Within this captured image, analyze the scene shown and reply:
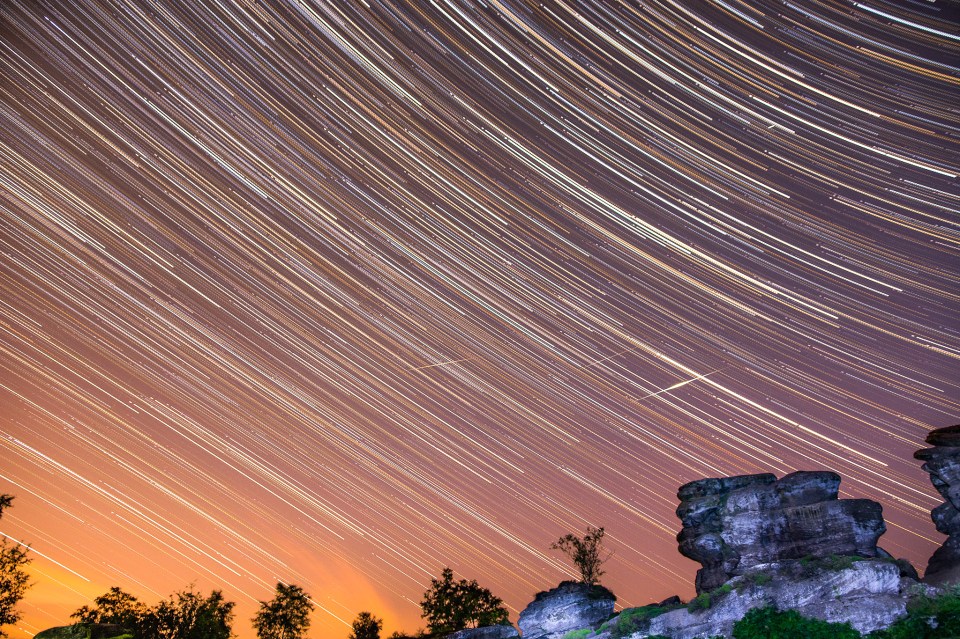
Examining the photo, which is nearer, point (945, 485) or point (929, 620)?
point (929, 620)

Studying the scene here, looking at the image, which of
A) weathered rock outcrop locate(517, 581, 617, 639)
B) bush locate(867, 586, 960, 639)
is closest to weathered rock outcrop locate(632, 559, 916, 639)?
bush locate(867, 586, 960, 639)

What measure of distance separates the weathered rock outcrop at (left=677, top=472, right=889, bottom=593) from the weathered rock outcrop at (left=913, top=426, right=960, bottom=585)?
4.83 metres

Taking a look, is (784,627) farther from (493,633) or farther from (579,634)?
(493,633)

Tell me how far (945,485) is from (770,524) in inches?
429

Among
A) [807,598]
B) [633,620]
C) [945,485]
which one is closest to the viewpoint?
[807,598]

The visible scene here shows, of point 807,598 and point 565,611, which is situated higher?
point 807,598

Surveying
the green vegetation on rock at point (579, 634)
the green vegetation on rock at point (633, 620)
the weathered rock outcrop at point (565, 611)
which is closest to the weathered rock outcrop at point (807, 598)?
the green vegetation on rock at point (633, 620)

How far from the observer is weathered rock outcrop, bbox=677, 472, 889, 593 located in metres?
35.9

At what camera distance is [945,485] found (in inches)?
1492

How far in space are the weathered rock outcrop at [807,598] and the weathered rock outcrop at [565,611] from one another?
20.6 ft

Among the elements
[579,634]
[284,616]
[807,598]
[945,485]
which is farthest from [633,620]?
[284,616]

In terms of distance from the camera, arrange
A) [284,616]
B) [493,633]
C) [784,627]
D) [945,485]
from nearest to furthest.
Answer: [784,627] → [945,485] → [493,633] → [284,616]

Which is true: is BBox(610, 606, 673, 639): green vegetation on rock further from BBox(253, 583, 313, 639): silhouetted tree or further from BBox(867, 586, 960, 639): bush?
BBox(253, 583, 313, 639): silhouetted tree

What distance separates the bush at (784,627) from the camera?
30.1 meters
